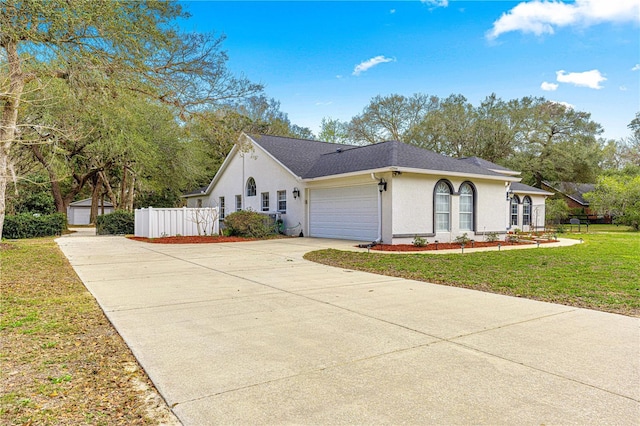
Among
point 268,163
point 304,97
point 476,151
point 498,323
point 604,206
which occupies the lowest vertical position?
point 498,323

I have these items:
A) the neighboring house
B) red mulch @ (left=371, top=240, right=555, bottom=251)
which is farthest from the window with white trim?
the neighboring house

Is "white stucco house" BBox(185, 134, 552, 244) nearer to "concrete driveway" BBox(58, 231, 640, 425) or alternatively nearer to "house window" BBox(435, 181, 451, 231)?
"house window" BBox(435, 181, 451, 231)

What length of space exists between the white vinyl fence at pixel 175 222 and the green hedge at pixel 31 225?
4.63 metres

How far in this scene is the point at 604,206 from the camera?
1051 inches

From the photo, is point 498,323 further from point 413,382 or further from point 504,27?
point 504,27

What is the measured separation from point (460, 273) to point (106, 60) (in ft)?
28.4

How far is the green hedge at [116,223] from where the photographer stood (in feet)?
66.6

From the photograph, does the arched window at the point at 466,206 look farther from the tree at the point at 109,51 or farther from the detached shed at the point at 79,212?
the detached shed at the point at 79,212

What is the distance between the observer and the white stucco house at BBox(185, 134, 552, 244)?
544 inches

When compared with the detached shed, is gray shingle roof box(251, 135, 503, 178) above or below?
above

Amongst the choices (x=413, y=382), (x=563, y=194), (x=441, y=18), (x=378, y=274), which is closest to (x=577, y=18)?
(x=441, y=18)

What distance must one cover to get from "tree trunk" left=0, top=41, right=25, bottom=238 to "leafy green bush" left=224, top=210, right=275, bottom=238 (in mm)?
8093

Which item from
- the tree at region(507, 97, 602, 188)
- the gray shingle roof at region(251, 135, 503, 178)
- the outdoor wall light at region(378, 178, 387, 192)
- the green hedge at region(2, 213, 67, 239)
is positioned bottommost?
the green hedge at region(2, 213, 67, 239)

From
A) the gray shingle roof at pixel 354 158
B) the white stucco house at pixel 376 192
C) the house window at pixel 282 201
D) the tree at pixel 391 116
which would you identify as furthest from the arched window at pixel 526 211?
the tree at pixel 391 116
